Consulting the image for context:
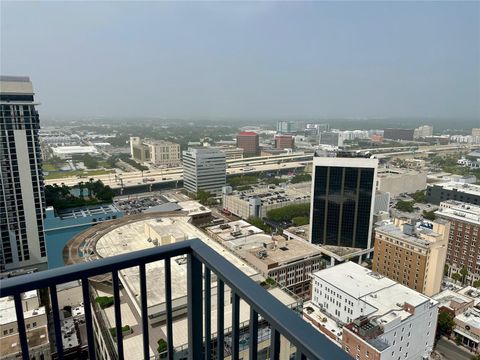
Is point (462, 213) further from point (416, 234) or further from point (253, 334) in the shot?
point (253, 334)

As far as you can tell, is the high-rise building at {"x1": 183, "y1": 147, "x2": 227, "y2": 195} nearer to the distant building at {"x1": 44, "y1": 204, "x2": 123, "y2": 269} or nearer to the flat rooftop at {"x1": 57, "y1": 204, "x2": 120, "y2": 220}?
the flat rooftop at {"x1": 57, "y1": 204, "x2": 120, "y2": 220}

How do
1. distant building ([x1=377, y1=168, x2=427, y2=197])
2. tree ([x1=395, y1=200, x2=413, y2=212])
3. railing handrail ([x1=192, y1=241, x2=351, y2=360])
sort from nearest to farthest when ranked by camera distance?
railing handrail ([x1=192, y1=241, x2=351, y2=360]) → tree ([x1=395, y1=200, x2=413, y2=212]) → distant building ([x1=377, y1=168, x2=427, y2=197])

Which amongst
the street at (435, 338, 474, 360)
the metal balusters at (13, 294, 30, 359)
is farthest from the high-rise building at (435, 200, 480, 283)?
the metal balusters at (13, 294, 30, 359)

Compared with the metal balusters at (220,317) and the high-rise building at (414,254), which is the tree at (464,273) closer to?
the high-rise building at (414,254)

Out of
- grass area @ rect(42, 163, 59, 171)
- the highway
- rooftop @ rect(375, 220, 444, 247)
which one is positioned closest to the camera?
rooftop @ rect(375, 220, 444, 247)

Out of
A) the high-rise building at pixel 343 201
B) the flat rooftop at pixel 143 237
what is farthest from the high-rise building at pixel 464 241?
the flat rooftop at pixel 143 237

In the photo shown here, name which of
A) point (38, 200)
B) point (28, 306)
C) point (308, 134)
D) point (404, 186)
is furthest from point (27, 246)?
point (308, 134)

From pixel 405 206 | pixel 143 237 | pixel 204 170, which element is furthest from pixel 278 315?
pixel 204 170
